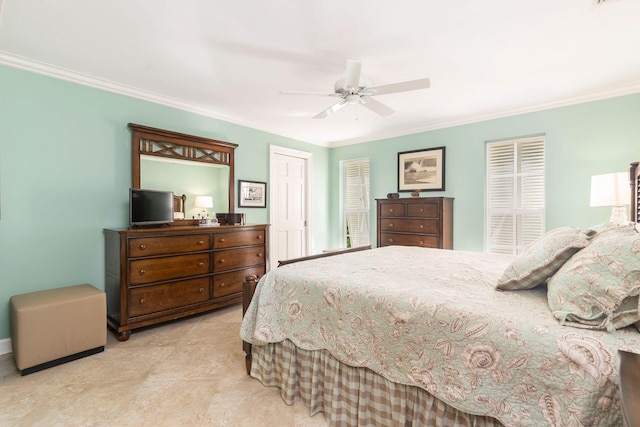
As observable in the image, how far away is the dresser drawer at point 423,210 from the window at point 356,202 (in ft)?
4.25

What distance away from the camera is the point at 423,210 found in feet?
13.6

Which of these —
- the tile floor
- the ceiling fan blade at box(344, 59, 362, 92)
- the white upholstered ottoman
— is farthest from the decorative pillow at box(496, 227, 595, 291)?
the white upholstered ottoman

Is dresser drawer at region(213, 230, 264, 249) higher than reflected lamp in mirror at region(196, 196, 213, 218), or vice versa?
reflected lamp in mirror at region(196, 196, 213, 218)

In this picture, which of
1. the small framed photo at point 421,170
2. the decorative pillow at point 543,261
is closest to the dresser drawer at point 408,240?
the small framed photo at point 421,170

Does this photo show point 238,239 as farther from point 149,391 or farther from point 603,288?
point 603,288

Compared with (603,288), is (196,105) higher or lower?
higher

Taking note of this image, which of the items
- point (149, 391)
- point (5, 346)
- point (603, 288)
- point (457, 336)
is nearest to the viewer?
point (603, 288)

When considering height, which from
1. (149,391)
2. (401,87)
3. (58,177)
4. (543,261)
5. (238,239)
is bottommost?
(149,391)

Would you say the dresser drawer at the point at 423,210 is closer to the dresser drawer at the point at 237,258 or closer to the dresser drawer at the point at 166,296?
the dresser drawer at the point at 237,258

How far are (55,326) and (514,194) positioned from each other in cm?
512

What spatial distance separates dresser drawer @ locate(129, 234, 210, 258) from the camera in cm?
276

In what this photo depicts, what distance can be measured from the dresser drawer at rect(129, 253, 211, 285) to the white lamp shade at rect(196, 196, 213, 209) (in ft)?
2.64

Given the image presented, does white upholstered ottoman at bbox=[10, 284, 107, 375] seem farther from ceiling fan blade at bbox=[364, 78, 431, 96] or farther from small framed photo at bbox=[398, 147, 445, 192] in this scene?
small framed photo at bbox=[398, 147, 445, 192]

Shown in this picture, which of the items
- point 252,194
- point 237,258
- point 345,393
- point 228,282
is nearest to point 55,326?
point 228,282
